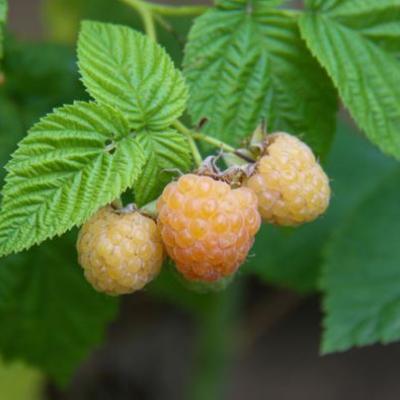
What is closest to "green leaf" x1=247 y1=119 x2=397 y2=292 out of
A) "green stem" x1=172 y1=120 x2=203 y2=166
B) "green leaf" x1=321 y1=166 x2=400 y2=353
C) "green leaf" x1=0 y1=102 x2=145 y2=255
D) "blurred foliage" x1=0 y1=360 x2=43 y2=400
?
"green leaf" x1=321 y1=166 x2=400 y2=353

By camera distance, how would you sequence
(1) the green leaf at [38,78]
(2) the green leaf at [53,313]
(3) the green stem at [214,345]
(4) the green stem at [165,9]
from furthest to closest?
(3) the green stem at [214,345], (1) the green leaf at [38,78], (2) the green leaf at [53,313], (4) the green stem at [165,9]

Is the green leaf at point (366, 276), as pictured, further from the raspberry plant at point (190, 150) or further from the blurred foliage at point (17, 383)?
the blurred foliage at point (17, 383)

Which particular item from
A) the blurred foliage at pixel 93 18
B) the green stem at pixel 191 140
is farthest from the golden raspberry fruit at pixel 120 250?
the blurred foliage at pixel 93 18

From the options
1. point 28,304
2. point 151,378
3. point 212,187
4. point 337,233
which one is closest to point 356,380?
point 151,378

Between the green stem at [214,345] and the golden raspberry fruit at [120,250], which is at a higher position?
the golden raspberry fruit at [120,250]

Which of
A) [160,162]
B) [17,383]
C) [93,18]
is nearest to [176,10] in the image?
[160,162]

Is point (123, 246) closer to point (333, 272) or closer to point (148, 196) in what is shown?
point (148, 196)

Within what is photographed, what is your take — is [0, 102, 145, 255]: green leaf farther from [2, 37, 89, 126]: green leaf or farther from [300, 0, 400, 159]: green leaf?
[2, 37, 89, 126]: green leaf
